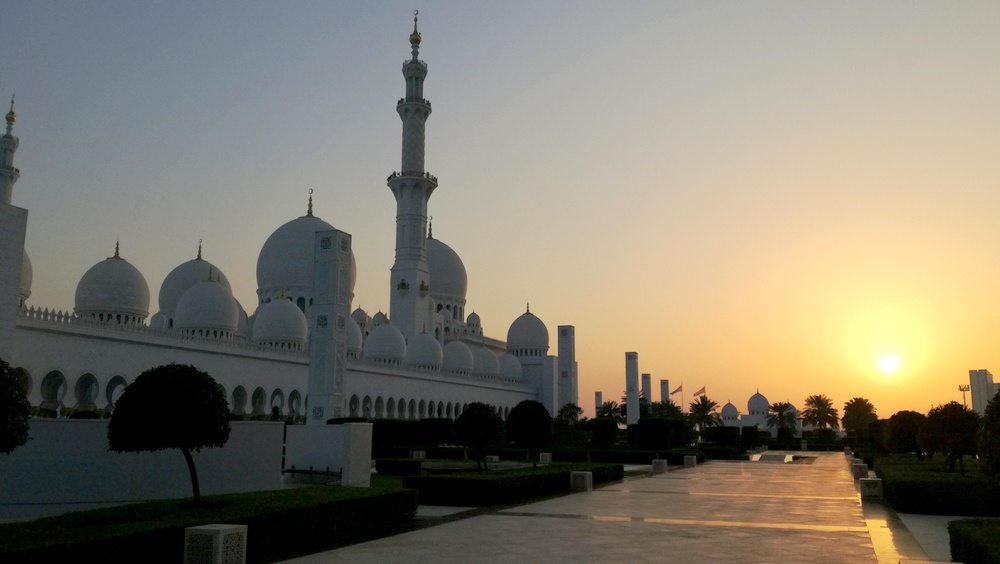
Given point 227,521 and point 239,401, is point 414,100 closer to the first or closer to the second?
point 239,401

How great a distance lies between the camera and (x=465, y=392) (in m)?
61.9

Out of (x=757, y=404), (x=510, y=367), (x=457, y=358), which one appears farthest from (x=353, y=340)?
(x=757, y=404)

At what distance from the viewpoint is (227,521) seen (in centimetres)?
976

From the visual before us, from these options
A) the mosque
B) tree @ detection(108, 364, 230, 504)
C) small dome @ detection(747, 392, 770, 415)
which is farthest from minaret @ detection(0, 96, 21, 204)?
small dome @ detection(747, 392, 770, 415)

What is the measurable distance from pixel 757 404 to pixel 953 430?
75.8m

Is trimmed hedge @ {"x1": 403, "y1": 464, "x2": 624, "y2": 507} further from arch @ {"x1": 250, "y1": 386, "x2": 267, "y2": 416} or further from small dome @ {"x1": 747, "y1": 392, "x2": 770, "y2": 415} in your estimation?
small dome @ {"x1": 747, "y1": 392, "x2": 770, "y2": 415}

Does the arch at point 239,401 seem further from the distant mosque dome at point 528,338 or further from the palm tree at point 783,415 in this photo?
the palm tree at point 783,415

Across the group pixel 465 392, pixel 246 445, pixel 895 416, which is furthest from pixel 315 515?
pixel 465 392

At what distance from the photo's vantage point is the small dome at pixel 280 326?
147 ft

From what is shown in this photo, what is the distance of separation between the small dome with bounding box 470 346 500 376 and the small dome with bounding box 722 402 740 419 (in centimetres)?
3645

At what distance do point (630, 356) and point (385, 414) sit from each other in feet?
70.2

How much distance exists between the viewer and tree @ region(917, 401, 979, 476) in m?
18.6

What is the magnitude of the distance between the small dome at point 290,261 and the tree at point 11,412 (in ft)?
133

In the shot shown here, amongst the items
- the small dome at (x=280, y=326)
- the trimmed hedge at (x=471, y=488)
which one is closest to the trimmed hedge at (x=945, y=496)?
the trimmed hedge at (x=471, y=488)
